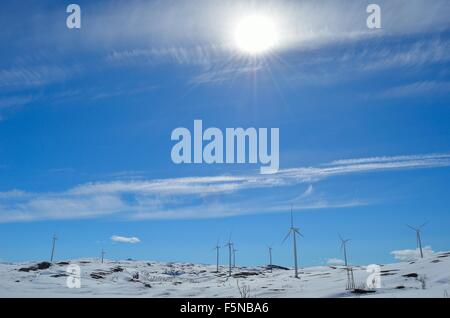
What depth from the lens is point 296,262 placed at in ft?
259
